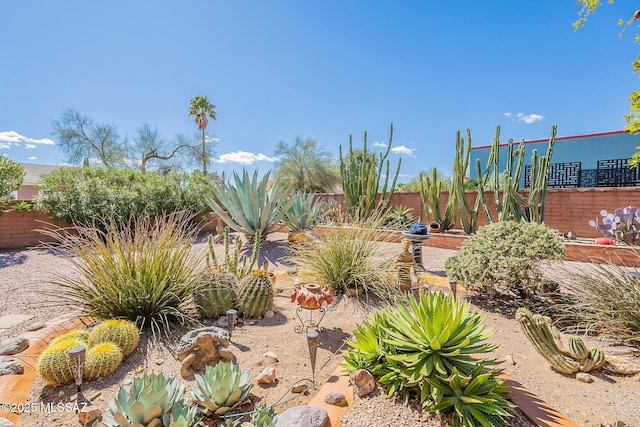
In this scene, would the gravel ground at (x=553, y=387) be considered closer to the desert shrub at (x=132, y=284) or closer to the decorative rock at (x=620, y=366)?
the decorative rock at (x=620, y=366)

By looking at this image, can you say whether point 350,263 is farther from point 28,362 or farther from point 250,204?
point 250,204

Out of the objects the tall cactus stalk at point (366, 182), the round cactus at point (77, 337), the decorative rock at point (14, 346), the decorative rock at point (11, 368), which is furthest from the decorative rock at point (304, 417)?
the tall cactus stalk at point (366, 182)

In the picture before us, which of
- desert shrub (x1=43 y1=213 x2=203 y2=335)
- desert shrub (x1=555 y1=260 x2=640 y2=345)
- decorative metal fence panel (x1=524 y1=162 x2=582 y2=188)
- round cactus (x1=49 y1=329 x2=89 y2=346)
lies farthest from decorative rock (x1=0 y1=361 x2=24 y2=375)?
decorative metal fence panel (x1=524 y1=162 x2=582 y2=188)

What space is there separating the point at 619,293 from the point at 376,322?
7.18ft

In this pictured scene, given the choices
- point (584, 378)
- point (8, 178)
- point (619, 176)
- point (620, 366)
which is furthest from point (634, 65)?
point (619, 176)

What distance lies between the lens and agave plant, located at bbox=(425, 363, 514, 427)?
130cm

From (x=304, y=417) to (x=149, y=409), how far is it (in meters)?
0.70

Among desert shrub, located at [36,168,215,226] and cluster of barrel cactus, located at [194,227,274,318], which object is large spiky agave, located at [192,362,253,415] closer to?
cluster of barrel cactus, located at [194,227,274,318]

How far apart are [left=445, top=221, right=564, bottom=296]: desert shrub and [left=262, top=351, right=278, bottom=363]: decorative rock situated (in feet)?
7.39

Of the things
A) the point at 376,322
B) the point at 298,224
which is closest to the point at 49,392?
the point at 376,322

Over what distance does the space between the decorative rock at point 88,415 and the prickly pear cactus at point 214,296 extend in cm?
124

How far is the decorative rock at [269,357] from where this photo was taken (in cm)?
213

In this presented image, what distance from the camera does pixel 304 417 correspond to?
1.37 meters

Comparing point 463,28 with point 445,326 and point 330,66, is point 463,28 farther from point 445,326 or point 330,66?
point 445,326
